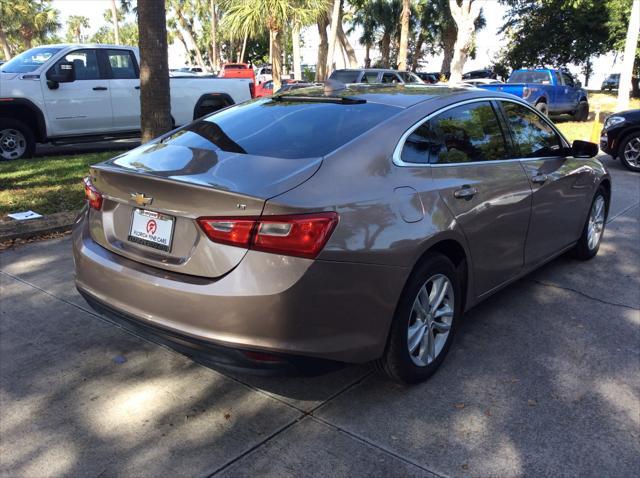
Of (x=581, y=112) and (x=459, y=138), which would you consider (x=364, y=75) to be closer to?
(x=581, y=112)

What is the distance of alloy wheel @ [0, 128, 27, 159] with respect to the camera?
964 centimetres

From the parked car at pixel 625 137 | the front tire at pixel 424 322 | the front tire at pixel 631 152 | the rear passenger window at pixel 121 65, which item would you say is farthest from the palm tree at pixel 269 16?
the front tire at pixel 424 322

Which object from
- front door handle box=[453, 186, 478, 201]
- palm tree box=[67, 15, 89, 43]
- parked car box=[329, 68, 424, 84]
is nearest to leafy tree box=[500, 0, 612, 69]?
parked car box=[329, 68, 424, 84]

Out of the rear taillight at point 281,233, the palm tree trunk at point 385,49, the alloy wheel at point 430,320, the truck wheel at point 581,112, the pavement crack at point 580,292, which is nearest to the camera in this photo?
the rear taillight at point 281,233

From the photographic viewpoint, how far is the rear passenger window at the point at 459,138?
3383 millimetres

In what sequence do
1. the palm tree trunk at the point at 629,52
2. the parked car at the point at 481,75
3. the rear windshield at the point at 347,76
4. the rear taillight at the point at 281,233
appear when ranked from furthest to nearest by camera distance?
1. the parked car at the point at 481,75
2. the palm tree trunk at the point at 629,52
3. the rear windshield at the point at 347,76
4. the rear taillight at the point at 281,233

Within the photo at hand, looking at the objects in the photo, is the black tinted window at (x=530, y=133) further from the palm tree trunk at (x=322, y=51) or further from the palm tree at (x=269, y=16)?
the palm tree trunk at (x=322, y=51)

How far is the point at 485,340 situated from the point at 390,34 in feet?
139

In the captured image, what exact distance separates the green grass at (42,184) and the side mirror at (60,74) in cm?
129

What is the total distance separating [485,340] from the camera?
3.99 m

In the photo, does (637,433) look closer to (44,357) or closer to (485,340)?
(485,340)

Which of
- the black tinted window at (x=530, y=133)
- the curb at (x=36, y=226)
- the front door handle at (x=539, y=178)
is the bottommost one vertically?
the curb at (x=36, y=226)

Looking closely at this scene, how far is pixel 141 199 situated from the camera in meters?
2.95

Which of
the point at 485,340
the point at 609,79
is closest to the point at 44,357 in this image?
the point at 485,340
